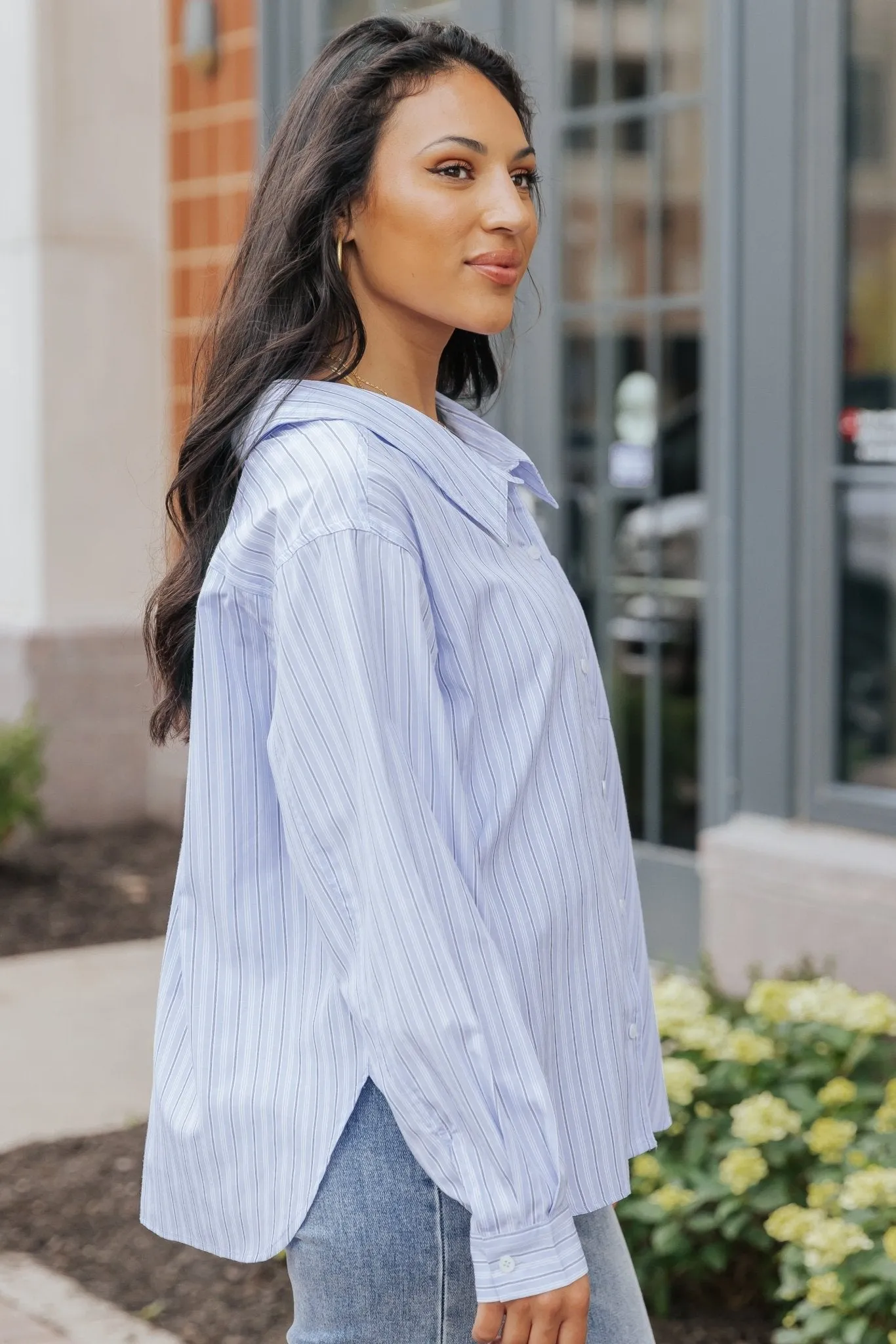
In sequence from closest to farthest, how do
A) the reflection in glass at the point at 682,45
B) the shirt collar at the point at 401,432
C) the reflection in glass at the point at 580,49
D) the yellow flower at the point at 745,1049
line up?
the shirt collar at the point at 401,432
the yellow flower at the point at 745,1049
the reflection in glass at the point at 682,45
the reflection in glass at the point at 580,49

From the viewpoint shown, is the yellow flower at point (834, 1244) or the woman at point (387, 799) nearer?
the woman at point (387, 799)

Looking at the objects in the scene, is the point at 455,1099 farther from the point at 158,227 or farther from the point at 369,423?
the point at 158,227

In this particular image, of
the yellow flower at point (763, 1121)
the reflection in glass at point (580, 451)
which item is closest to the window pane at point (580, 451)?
the reflection in glass at point (580, 451)

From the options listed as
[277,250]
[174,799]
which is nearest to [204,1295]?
[277,250]

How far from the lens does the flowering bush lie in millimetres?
2793

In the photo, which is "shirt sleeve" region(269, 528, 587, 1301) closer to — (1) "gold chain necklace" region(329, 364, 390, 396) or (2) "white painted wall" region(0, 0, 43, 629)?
(1) "gold chain necklace" region(329, 364, 390, 396)

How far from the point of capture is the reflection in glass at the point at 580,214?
5.48 meters

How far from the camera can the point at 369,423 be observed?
1.59 m

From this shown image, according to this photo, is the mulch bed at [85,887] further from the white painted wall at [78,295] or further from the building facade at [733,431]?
the building facade at [733,431]

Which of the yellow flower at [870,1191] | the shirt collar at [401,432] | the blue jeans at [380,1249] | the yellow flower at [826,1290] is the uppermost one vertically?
the shirt collar at [401,432]

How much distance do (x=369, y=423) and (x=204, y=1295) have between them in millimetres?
2304

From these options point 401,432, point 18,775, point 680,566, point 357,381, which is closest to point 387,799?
point 401,432

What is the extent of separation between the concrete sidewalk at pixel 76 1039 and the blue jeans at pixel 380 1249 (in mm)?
2831

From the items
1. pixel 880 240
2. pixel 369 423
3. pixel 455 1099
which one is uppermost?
pixel 880 240
